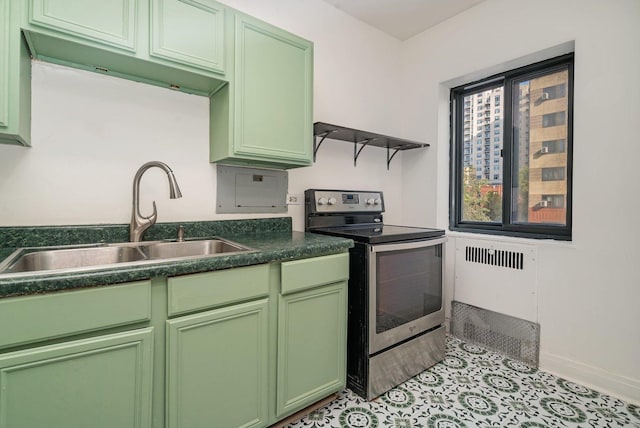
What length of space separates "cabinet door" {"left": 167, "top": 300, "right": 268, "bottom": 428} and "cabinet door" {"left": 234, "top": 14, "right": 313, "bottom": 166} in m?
0.84

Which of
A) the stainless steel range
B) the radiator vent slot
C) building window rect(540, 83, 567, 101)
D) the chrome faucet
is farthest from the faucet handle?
building window rect(540, 83, 567, 101)

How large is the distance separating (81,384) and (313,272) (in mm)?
917

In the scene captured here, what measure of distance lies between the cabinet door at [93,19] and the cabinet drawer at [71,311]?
99cm

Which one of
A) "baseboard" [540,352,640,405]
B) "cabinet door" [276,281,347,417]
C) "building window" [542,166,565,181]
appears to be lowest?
"baseboard" [540,352,640,405]

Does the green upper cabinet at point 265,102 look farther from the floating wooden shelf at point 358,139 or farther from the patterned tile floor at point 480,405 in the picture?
the patterned tile floor at point 480,405

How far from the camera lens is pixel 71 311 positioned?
0.95m

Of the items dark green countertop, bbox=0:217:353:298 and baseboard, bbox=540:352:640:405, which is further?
baseboard, bbox=540:352:640:405

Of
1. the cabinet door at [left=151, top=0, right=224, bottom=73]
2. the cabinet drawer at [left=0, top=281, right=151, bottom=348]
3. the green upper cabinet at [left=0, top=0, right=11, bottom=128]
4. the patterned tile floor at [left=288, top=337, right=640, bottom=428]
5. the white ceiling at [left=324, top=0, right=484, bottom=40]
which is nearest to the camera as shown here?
the cabinet drawer at [left=0, top=281, right=151, bottom=348]

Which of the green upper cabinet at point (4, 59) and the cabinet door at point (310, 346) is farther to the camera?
the cabinet door at point (310, 346)

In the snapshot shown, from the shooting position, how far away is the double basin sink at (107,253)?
1.23 metres

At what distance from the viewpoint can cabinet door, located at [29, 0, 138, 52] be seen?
46.0 inches

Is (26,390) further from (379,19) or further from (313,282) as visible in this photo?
(379,19)

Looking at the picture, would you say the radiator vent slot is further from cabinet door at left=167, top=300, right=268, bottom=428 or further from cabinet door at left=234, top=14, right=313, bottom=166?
cabinet door at left=167, top=300, right=268, bottom=428

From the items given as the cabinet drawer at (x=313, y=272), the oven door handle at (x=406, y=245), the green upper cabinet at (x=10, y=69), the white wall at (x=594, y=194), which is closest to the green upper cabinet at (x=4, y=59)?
the green upper cabinet at (x=10, y=69)
